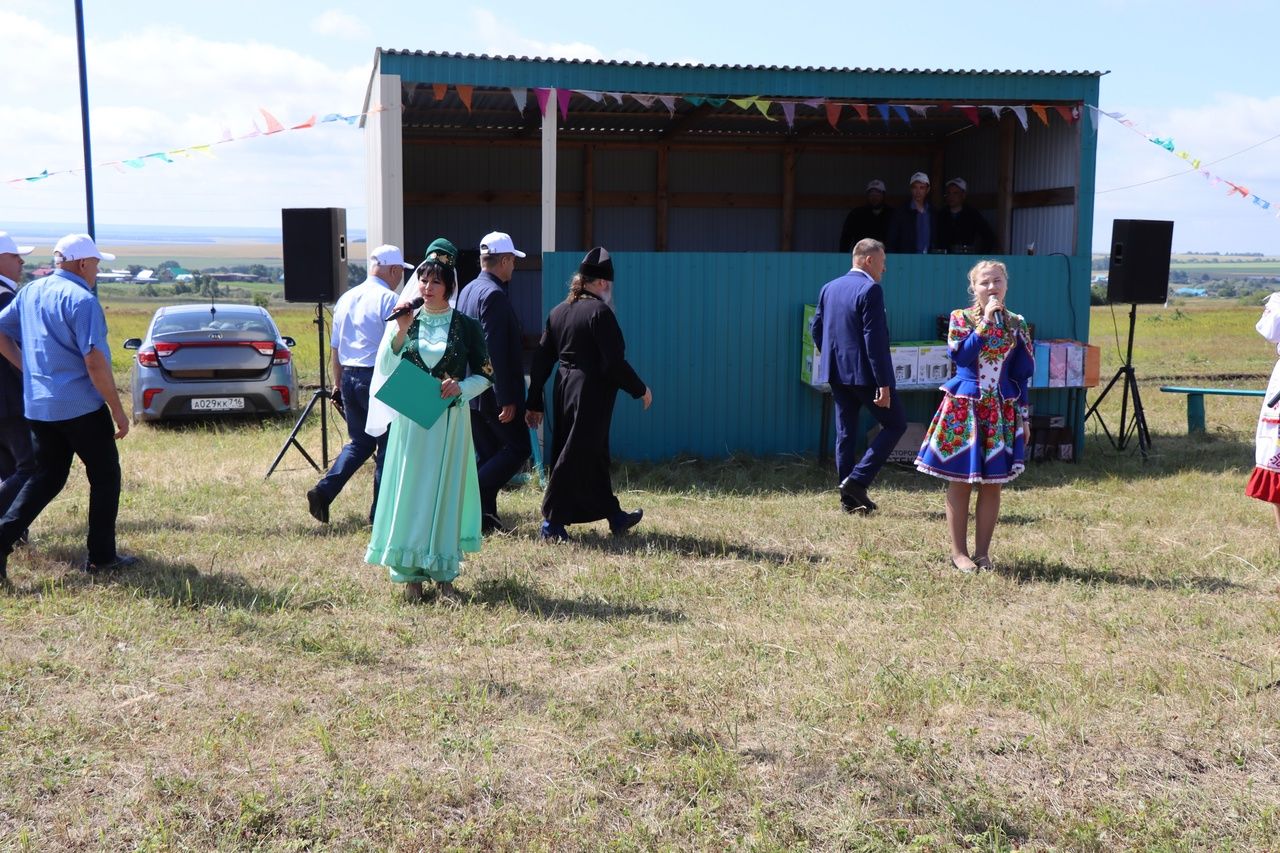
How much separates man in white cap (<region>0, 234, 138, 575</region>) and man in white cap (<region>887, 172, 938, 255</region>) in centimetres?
738

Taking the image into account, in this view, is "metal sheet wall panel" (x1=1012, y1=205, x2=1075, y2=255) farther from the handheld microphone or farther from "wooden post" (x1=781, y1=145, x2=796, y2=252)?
the handheld microphone

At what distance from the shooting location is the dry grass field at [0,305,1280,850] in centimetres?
373

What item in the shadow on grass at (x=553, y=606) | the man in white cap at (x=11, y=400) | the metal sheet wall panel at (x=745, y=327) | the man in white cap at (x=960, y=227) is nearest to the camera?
the shadow on grass at (x=553, y=606)

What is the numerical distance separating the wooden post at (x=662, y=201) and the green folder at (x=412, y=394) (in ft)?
30.6

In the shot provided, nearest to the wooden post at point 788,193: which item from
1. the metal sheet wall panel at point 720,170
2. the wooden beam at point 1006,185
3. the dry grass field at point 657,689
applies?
the metal sheet wall panel at point 720,170

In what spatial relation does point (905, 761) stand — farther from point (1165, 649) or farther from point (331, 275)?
point (331, 275)

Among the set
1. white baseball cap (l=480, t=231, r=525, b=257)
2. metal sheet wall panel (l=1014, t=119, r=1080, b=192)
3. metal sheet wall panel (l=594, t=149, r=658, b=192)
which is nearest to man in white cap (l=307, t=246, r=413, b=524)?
white baseball cap (l=480, t=231, r=525, b=257)

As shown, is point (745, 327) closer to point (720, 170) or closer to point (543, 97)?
point (543, 97)

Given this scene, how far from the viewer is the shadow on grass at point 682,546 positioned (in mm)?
6906

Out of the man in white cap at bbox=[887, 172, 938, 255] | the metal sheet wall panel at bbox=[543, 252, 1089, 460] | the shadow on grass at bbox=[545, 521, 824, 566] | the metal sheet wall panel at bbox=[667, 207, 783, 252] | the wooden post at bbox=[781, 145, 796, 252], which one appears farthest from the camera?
the metal sheet wall panel at bbox=[667, 207, 783, 252]

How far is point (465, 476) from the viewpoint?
5840 millimetres

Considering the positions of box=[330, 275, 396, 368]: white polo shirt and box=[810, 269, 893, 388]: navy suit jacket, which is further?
box=[810, 269, 893, 388]: navy suit jacket

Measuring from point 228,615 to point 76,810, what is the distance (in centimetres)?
191

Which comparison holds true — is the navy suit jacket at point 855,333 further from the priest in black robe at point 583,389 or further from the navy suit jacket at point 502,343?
the navy suit jacket at point 502,343
